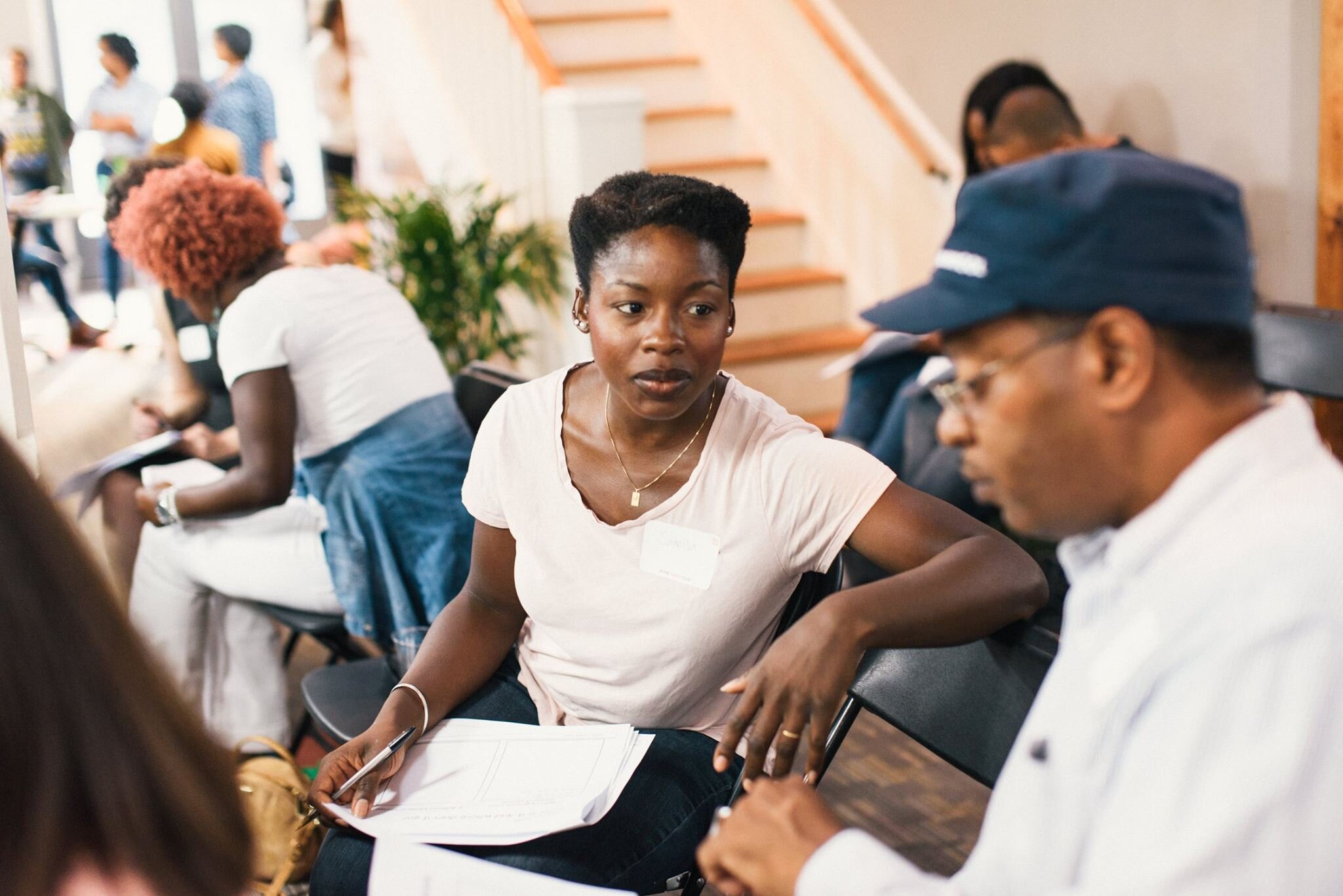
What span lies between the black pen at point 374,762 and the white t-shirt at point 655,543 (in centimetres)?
23

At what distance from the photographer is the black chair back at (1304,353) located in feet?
9.22

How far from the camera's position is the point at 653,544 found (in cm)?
174

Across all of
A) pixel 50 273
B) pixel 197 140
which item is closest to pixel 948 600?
pixel 197 140

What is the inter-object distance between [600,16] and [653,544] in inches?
212

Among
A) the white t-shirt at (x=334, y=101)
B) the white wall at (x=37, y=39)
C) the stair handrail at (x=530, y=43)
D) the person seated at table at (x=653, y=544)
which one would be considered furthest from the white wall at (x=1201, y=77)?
the white wall at (x=37, y=39)

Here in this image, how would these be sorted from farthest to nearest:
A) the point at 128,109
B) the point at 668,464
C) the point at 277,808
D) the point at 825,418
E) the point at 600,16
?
1. the point at 128,109
2. the point at 600,16
3. the point at 825,418
4. the point at 277,808
5. the point at 668,464

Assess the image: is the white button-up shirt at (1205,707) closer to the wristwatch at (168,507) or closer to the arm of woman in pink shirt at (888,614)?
the arm of woman in pink shirt at (888,614)

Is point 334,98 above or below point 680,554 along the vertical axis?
above

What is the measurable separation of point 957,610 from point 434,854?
0.67 meters

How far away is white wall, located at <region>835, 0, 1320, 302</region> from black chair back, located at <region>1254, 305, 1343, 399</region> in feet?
5.70

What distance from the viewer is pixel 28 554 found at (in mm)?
785

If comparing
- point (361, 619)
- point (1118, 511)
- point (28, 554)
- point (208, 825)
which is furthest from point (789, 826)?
point (361, 619)

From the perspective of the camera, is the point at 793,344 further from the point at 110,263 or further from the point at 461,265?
the point at 110,263

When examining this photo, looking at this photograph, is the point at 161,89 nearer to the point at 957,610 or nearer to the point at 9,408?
the point at 9,408
